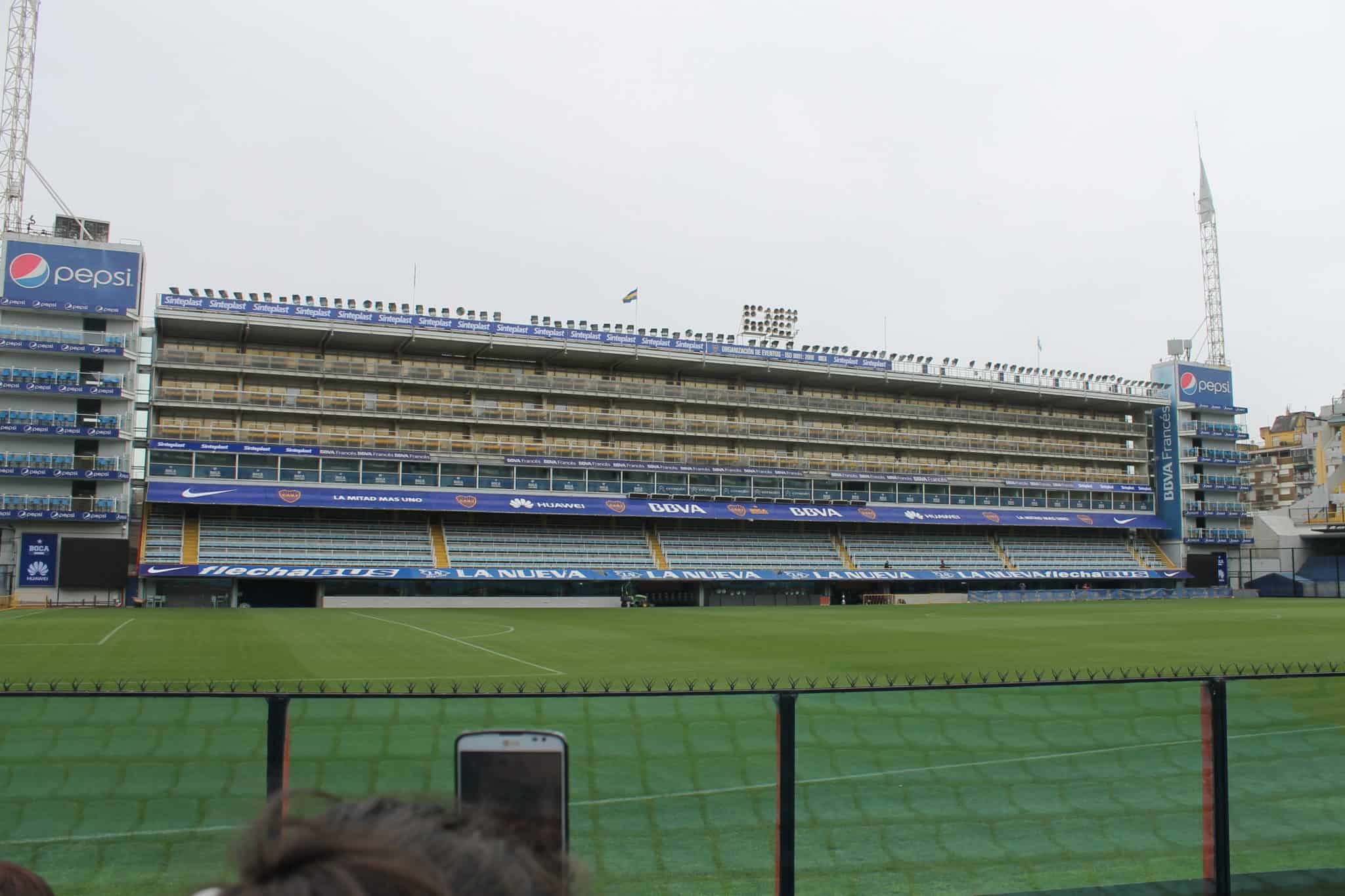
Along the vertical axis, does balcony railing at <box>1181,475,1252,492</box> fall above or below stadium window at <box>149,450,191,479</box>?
above

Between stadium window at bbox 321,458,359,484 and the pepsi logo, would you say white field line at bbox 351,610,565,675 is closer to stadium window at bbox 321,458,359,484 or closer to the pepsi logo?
stadium window at bbox 321,458,359,484

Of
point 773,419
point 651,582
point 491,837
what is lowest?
point 651,582

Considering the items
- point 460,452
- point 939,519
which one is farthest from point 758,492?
point 460,452

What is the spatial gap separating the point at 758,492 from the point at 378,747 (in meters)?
63.5

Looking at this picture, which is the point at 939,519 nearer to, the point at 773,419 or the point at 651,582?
the point at 773,419

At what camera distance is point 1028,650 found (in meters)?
27.5

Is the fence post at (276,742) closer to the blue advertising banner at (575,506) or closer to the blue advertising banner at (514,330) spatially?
the blue advertising banner at (575,506)

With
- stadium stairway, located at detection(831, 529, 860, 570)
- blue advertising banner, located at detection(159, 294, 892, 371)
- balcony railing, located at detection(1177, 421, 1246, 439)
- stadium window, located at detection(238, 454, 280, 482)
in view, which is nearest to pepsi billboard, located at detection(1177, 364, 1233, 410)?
balcony railing, located at detection(1177, 421, 1246, 439)

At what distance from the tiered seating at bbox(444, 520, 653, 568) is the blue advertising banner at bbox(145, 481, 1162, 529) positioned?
1455 millimetres

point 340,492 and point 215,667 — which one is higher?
point 340,492

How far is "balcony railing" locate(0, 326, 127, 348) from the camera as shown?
5156 centimetres

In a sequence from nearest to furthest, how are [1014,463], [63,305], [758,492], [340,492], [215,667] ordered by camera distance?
[215,667] → [63,305] → [340,492] → [758,492] → [1014,463]

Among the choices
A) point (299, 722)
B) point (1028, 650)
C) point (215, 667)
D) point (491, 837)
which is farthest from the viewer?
point (1028, 650)

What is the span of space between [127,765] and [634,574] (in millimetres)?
53206
